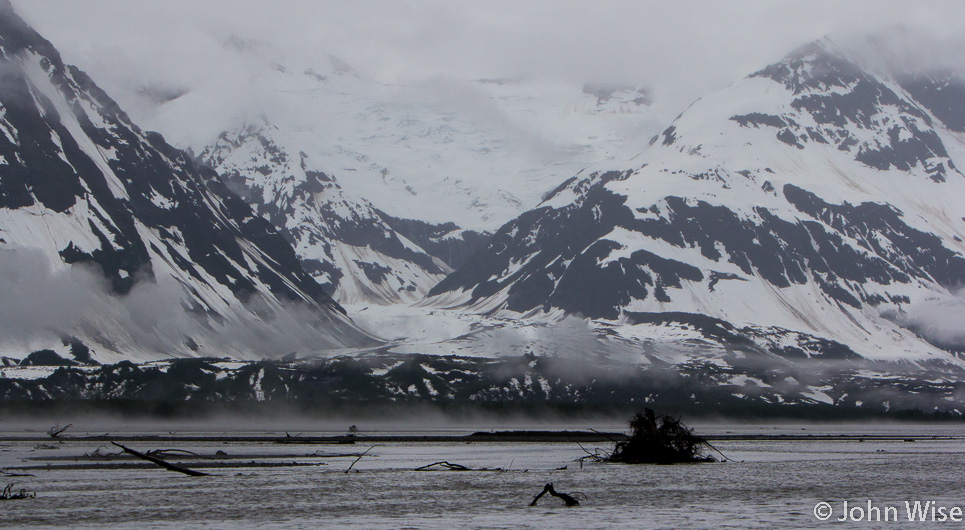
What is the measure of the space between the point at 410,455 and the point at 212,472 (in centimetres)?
5151

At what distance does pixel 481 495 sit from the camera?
309 feet

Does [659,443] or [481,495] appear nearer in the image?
[481,495]

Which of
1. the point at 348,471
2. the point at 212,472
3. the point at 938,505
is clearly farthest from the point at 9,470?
the point at 938,505

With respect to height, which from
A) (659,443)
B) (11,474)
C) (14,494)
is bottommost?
(14,494)

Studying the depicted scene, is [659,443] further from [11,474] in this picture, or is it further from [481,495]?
[11,474]

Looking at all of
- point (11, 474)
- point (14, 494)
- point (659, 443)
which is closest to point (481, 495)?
point (14, 494)

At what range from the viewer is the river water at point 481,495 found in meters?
74.4

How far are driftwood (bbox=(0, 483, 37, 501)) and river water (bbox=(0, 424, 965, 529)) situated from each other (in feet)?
2.39

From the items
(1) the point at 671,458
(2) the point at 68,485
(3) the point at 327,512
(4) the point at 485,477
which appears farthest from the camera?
(1) the point at 671,458

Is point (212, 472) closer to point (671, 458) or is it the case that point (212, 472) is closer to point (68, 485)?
point (68, 485)

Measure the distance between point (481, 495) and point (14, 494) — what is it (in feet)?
110

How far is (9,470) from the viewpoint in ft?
393

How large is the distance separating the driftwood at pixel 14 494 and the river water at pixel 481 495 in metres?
0.73

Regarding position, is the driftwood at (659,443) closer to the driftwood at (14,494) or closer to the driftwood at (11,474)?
the driftwood at (11,474)
